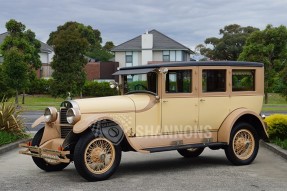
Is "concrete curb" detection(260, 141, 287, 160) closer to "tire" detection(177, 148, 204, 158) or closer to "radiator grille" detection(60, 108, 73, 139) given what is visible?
"tire" detection(177, 148, 204, 158)

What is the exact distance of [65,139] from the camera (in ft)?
25.7

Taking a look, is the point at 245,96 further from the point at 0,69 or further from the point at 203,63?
the point at 0,69

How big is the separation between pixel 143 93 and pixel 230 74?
178 cm

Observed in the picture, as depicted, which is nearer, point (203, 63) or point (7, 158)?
point (203, 63)

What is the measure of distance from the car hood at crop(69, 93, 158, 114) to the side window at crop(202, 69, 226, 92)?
1.13 metres

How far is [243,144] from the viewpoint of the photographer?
9328 mm

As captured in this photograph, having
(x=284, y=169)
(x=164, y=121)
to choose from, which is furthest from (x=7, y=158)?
(x=284, y=169)

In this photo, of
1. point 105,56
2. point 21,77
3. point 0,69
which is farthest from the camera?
point 105,56

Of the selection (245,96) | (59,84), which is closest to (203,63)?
(245,96)

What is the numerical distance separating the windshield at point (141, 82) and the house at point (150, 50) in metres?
52.0

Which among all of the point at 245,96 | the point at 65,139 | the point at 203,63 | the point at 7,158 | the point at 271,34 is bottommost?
the point at 7,158

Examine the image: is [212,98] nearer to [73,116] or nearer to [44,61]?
[73,116]

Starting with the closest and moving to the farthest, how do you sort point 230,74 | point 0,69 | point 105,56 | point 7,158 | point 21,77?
point 230,74
point 7,158
point 21,77
point 0,69
point 105,56

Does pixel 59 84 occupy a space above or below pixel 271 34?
below
